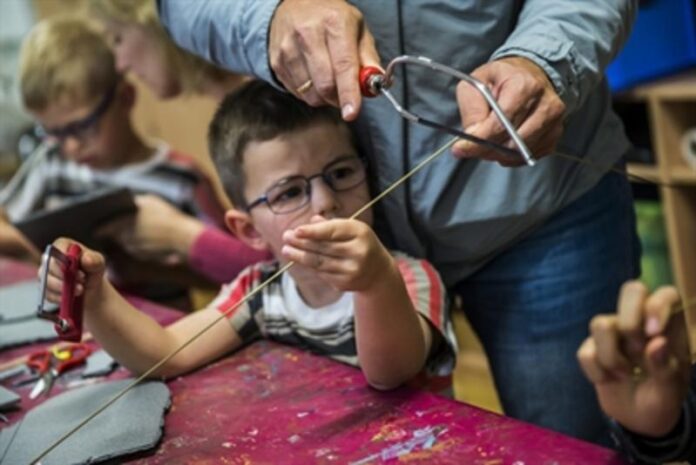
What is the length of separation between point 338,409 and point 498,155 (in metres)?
0.32

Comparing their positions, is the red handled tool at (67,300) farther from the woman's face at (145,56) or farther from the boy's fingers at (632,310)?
the woman's face at (145,56)

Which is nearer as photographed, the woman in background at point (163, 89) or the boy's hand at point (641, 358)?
the boy's hand at point (641, 358)

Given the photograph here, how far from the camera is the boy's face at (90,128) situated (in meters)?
2.04

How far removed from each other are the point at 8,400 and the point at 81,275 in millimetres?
188

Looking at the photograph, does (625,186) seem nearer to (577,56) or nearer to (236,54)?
(577,56)

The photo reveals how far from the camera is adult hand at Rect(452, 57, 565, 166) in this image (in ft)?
2.91

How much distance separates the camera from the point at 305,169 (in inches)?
46.0

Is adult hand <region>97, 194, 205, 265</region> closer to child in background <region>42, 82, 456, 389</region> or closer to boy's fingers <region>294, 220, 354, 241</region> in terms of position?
child in background <region>42, 82, 456, 389</region>

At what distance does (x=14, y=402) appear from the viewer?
1.17 metres

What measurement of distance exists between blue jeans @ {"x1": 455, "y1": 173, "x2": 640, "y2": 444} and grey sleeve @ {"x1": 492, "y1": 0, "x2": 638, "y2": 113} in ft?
0.74

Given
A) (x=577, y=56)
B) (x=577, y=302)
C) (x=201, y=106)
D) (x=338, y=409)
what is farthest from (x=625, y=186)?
(x=201, y=106)

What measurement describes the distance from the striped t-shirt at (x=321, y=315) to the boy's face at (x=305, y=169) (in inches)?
3.0

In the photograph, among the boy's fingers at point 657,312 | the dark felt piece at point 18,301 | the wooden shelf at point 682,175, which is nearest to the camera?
the boy's fingers at point 657,312

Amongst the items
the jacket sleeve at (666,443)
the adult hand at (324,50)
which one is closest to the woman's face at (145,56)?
the adult hand at (324,50)
